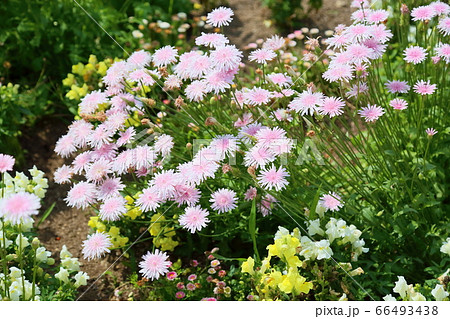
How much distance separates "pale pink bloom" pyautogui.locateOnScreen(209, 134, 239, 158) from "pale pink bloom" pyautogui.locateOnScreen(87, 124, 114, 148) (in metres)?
0.53

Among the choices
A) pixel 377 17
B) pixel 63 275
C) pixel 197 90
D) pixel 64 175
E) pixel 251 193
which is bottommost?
pixel 63 275

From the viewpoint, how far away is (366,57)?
8.29ft

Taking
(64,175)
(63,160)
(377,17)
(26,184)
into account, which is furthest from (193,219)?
(63,160)

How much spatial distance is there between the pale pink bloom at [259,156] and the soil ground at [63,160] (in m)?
1.18

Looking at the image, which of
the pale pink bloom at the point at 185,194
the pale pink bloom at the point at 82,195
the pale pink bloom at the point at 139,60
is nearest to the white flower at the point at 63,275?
the pale pink bloom at the point at 82,195

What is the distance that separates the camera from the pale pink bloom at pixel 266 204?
2.72 metres

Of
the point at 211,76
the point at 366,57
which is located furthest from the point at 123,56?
the point at 366,57

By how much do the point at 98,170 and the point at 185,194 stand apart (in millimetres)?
420

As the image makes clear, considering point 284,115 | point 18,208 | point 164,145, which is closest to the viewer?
point 18,208

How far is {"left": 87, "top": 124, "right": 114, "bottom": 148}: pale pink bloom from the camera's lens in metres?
2.68

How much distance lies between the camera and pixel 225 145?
2.46 m

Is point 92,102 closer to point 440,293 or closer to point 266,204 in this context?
point 266,204

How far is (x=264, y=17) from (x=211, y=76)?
2.89 meters
